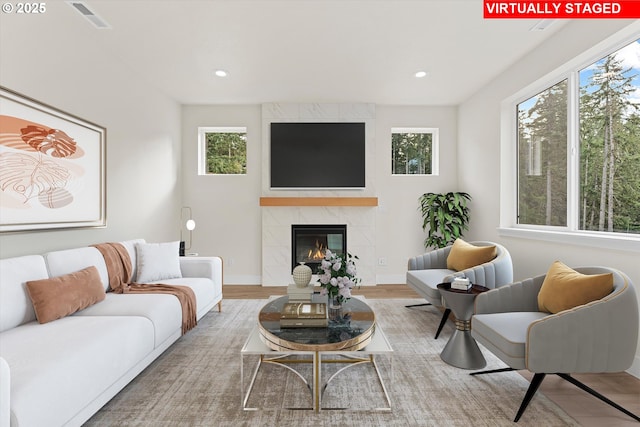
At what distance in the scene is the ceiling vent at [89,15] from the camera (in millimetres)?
2490

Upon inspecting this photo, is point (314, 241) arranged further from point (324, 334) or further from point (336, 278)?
point (324, 334)

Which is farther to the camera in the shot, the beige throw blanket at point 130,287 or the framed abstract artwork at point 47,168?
the beige throw blanket at point 130,287

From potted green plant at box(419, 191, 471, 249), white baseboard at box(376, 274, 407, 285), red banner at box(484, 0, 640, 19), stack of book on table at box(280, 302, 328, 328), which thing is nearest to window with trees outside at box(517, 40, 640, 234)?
red banner at box(484, 0, 640, 19)

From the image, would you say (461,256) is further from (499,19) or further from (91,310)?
(91,310)

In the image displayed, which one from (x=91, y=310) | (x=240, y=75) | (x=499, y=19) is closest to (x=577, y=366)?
(x=499, y=19)

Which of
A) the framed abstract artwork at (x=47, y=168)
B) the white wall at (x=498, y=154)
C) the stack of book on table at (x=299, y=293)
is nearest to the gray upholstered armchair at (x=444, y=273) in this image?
the white wall at (x=498, y=154)

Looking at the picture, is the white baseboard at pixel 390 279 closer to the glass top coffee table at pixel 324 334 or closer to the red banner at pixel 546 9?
the glass top coffee table at pixel 324 334

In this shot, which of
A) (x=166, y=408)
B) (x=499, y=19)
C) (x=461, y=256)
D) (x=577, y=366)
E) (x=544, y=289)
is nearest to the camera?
(x=577, y=366)

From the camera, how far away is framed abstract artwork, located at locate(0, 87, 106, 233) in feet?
7.45

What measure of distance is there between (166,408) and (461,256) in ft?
9.67

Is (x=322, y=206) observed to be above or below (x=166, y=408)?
above

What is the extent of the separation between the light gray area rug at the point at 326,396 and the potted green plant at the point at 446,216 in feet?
6.96

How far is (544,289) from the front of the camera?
2.24 m

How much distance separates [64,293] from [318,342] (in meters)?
1.72
